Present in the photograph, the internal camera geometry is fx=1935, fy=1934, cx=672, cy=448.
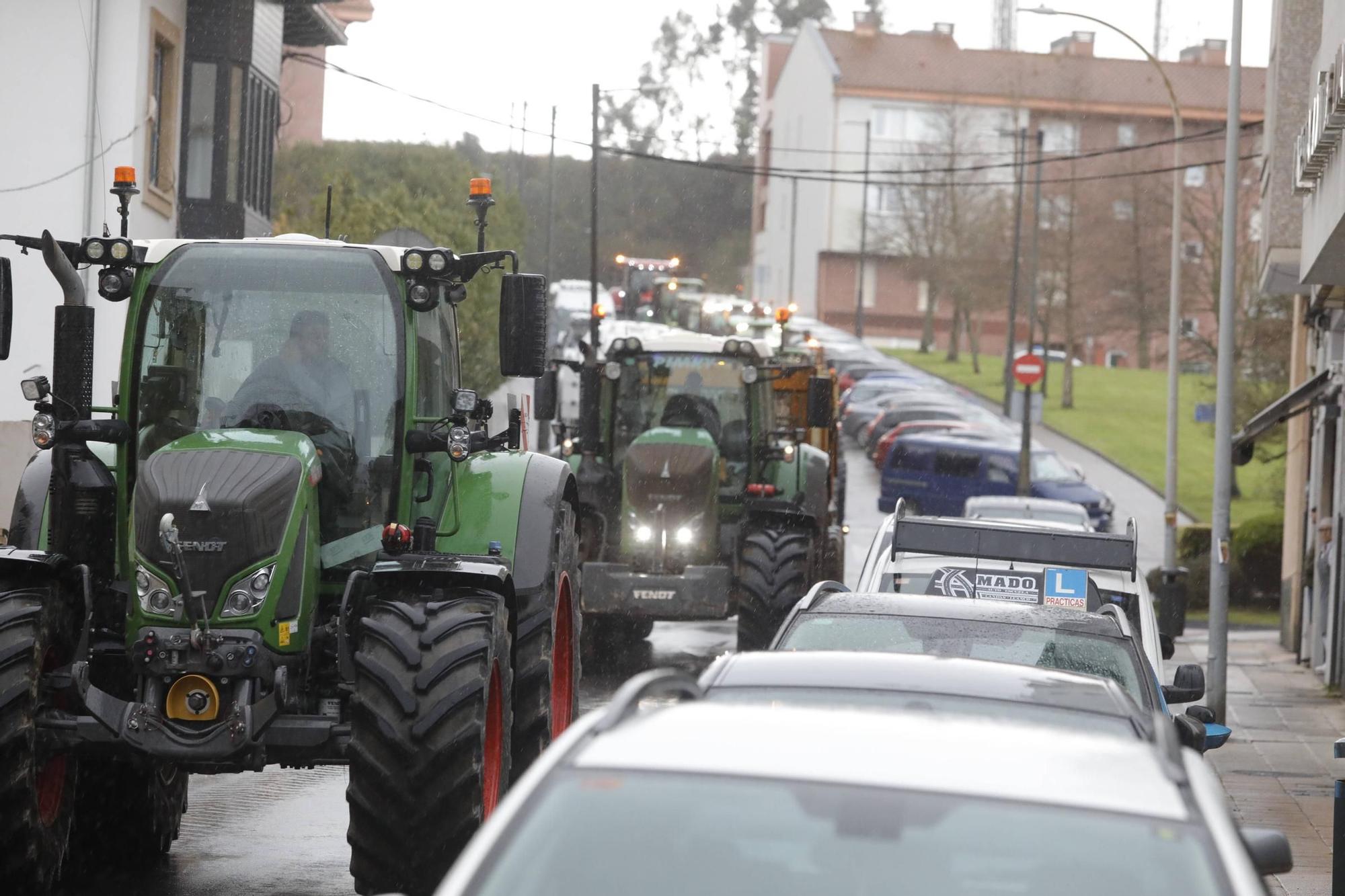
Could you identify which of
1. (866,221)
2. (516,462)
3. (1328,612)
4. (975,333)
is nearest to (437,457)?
(516,462)

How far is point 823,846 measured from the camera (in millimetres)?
3416

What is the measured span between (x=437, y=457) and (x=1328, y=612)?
15.6 m

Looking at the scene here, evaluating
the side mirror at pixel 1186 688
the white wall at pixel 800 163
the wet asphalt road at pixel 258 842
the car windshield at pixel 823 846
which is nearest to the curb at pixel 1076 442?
the white wall at pixel 800 163

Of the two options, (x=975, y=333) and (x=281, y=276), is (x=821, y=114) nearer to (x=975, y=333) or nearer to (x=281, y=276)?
(x=975, y=333)

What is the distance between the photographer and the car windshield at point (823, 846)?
11.0ft

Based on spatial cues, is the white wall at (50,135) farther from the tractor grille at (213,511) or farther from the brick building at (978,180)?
the brick building at (978,180)

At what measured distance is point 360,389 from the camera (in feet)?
26.5

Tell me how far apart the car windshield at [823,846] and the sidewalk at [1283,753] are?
15.4 feet

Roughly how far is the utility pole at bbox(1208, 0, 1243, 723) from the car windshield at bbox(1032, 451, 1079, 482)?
70.8 ft

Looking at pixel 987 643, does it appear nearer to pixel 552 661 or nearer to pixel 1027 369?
pixel 552 661

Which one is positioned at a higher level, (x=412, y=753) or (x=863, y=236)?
(x=863, y=236)

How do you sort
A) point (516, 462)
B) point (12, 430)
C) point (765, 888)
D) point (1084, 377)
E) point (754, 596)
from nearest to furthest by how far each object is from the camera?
point (765, 888) < point (516, 462) < point (754, 596) < point (12, 430) < point (1084, 377)

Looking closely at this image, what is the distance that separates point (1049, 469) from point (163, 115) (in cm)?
2231

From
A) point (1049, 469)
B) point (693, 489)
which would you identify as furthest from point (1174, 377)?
point (693, 489)
